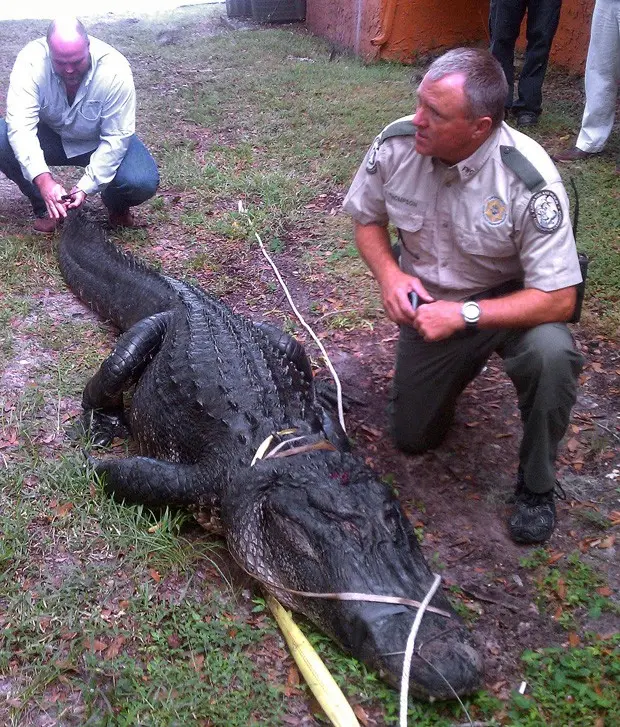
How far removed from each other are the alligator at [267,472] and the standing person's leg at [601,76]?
393 cm

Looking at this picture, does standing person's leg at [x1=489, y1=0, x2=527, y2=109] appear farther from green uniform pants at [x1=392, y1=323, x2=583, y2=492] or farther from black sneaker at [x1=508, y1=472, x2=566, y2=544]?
black sneaker at [x1=508, y1=472, x2=566, y2=544]

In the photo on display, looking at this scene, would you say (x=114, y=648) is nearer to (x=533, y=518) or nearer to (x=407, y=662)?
(x=407, y=662)

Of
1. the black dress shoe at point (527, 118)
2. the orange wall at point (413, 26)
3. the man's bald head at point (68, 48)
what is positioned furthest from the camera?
the orange wall at point (413, 26)

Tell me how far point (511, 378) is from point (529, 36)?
5.15 metres

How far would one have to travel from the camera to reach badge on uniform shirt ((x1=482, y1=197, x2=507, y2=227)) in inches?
106

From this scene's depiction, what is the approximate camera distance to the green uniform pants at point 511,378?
8.64ft

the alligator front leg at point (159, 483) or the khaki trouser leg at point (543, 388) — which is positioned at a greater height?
the khaki trouser leg at point (543, 388)

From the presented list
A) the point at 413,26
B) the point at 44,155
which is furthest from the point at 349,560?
the point at 413,26

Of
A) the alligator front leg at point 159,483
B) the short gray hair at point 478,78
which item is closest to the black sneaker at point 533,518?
the alligator front leg at point 159,483

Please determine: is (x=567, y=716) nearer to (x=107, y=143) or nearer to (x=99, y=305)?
(x=99, y=305)

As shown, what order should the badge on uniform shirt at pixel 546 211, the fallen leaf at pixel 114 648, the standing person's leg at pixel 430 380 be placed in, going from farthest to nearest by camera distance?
1. the standing person's leg at pixel 430 380
2. the badge on uniform shirt at pixel 546 211
3. the fallen leaf at pixel 114 648

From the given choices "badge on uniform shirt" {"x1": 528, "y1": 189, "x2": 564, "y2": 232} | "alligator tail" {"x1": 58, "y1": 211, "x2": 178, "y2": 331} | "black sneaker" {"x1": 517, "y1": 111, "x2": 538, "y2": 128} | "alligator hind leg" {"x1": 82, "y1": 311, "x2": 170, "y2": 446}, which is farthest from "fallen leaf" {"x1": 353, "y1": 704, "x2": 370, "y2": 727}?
"black sneaker" {"x1": 517, "y1": 111, "x2": 538, "y2": 128}

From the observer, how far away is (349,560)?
7.52 feet

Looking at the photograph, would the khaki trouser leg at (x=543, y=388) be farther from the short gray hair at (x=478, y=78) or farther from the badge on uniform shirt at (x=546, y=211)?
the short gray hair at (x=478, y=78)
